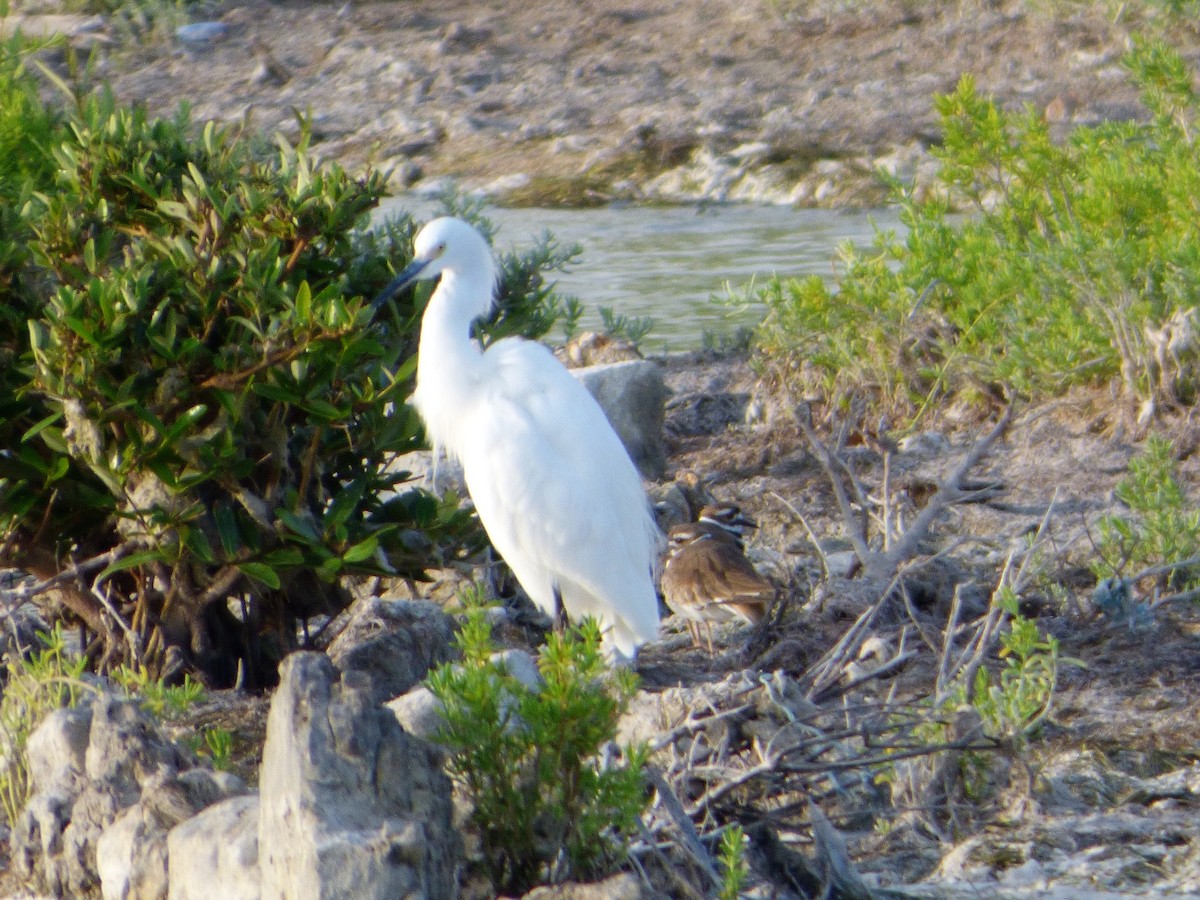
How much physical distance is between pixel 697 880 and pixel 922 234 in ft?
13.2

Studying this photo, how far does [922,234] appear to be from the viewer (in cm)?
630

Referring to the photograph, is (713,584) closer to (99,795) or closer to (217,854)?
(99,795)

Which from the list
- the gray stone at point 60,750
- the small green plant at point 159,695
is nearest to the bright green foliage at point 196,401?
the small green plant at point 159,695

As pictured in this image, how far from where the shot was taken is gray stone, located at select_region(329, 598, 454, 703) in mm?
4039

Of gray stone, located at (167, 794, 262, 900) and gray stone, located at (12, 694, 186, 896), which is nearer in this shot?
gray stone, located at (167, 794, 262, 900)

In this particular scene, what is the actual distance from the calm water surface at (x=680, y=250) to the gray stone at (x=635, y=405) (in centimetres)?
230

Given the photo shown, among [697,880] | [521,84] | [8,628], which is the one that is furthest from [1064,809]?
[521,84]

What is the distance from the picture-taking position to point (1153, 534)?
481 centimetres

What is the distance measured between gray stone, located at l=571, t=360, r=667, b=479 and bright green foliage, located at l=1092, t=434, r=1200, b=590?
2.08 m

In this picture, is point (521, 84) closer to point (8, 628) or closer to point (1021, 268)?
point (1021, 268)

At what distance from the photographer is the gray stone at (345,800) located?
7.94 feet

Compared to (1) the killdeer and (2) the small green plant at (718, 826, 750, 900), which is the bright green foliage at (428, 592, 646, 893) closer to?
(2) the small green plant at (718, 826, 750, 900)

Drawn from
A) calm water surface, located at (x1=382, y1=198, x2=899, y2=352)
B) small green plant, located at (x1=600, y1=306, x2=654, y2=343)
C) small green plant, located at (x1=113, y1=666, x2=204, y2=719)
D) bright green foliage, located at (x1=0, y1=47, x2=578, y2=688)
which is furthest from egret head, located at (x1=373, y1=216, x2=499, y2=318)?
calm water surface, located at (x1=382, y1=198, x2=899, y2=352)

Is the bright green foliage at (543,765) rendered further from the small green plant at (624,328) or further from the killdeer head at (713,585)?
the small green plant at (624,328)
